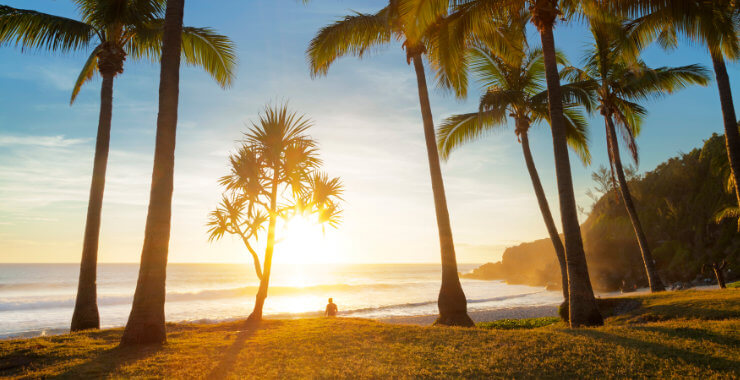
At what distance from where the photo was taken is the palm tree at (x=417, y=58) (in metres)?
10.6

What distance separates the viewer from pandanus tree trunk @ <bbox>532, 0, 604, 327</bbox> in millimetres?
8695

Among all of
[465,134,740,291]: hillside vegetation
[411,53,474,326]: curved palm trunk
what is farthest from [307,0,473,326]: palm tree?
[465,134,740,291]: hillside vegetation

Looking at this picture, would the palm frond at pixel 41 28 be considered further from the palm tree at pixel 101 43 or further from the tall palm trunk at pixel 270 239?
the tall palm trunk at pixel 270 239

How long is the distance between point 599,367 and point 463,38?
9.46 m

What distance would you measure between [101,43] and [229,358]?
450 inches

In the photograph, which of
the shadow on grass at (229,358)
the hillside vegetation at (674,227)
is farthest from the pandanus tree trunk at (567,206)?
the hillside vegetation at (674,227)

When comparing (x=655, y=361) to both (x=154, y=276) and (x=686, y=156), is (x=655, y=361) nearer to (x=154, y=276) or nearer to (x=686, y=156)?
(x=154, y=276)

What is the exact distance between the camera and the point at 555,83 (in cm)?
969

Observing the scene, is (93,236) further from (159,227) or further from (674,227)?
(674,227)

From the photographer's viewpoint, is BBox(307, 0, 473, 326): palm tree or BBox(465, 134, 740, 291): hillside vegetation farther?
BBox(465, 134, 740, 291): hillside vegetation

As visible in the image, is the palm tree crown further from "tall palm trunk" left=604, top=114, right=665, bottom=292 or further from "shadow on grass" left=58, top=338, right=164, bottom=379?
"tall palm trunk" left=604, top=114, right=665, bottom=292

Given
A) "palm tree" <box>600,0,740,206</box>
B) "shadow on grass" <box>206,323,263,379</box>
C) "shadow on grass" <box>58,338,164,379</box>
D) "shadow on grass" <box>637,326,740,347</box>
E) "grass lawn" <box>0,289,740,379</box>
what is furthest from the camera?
"palm tree" <box>600,0,740,206</box>

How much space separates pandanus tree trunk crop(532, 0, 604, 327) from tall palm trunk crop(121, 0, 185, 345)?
29.5 feet

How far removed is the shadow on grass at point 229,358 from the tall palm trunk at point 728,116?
14539mm
